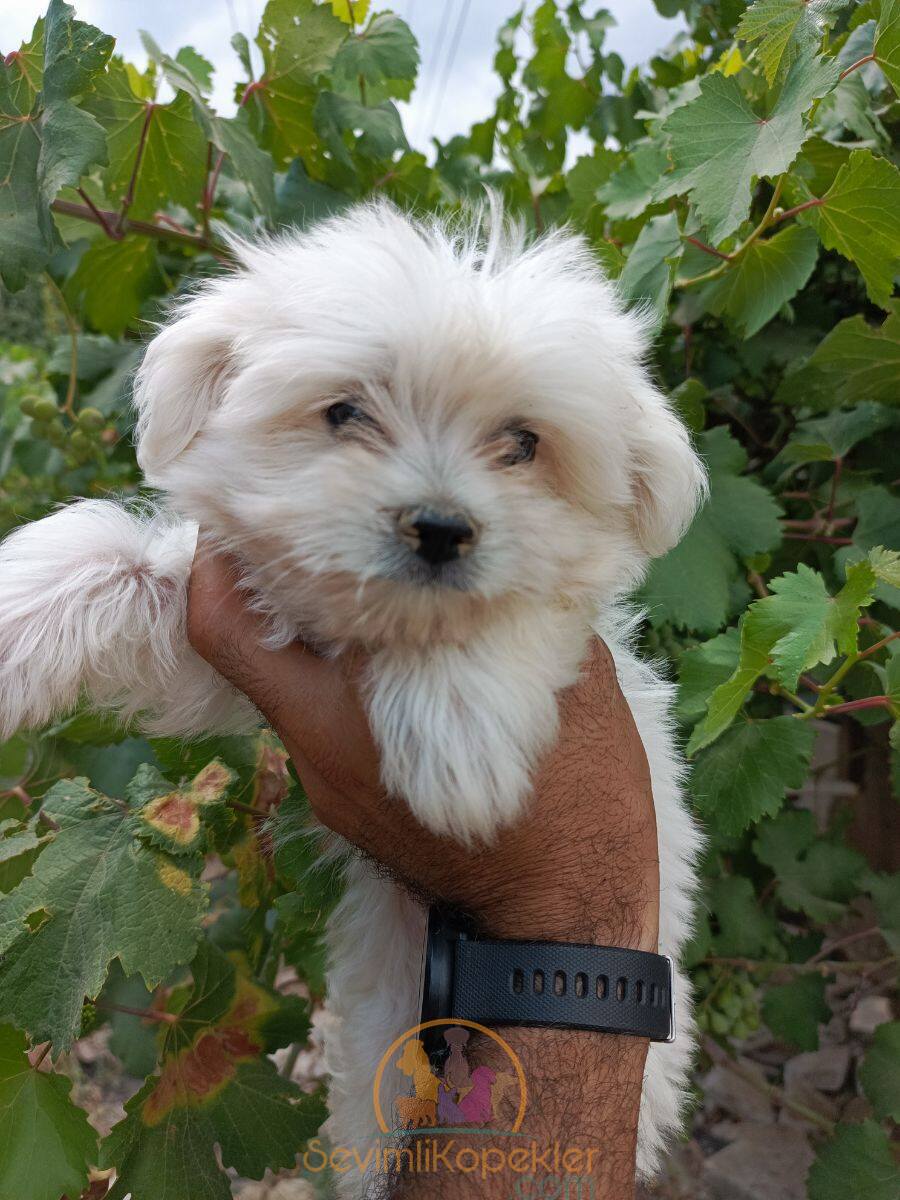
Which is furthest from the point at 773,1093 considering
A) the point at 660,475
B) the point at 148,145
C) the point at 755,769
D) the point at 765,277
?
the point at 148,145

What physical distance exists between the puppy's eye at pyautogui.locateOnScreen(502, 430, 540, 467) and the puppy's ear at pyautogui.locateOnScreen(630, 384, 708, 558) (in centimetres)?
22

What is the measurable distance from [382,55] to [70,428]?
49.1 inches

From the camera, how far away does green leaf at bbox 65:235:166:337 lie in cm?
213

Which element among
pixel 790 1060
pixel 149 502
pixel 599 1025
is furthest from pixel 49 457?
pixel 790 1060

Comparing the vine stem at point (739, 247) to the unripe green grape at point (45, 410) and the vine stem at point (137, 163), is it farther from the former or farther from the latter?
the unripe green grape at point (45, 410)

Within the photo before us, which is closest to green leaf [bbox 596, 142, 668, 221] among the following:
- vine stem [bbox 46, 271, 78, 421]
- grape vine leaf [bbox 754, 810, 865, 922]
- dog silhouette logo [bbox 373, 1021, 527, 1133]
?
vine stem [bbox 46, 271, 78, 421]

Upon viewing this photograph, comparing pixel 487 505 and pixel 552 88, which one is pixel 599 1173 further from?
pixel 552 88

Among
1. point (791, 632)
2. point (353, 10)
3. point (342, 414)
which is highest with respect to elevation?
point (353, 10)

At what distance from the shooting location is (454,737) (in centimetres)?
120

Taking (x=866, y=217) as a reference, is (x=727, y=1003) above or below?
below

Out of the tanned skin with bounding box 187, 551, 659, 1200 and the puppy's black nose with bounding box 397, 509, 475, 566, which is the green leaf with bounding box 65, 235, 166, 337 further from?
the puppy's black nose with bounding box 397, 509, 475, 566

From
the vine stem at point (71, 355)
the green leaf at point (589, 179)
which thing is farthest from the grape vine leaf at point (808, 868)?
the vine stem at point (71, 355)

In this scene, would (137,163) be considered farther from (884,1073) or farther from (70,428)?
(884,1073)

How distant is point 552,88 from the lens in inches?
101
